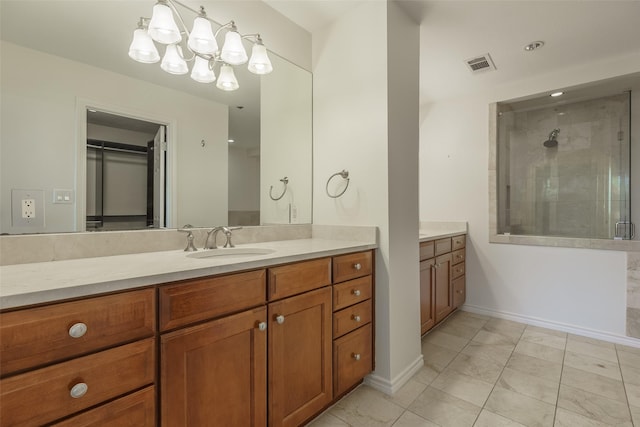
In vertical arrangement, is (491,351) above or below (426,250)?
below

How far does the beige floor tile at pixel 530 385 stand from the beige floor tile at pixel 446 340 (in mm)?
410

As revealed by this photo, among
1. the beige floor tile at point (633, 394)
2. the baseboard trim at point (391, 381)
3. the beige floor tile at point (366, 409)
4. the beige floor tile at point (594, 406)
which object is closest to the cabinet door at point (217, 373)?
the beige floor tile at point (366, 409)

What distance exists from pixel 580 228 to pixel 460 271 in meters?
1.13

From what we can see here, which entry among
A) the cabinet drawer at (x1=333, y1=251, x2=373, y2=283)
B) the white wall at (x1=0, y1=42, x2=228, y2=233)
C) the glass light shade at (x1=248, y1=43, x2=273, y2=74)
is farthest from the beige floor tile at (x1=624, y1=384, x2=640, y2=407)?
the glass light shade at (x1=248, y1=43, x2=273, y2=74)

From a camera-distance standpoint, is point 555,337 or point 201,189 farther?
point 555,337

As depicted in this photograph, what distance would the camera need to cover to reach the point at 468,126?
10.2 ft

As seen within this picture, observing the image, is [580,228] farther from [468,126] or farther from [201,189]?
[201,189]

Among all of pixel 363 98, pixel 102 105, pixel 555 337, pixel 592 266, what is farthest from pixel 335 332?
pixel 592 266

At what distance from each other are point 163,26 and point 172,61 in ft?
0.60

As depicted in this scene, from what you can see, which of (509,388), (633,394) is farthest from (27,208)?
(633,394)

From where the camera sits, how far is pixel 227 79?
1.76m

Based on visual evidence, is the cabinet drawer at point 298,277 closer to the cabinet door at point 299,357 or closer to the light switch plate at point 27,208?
the cabinet door at point 299,357

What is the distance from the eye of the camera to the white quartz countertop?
707mm

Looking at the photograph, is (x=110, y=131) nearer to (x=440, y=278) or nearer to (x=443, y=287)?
(x=440, y=278)
